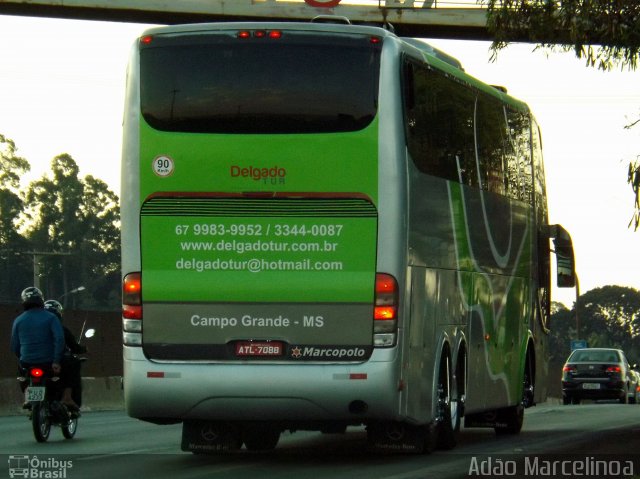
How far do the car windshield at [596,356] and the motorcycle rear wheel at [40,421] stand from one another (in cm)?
2806

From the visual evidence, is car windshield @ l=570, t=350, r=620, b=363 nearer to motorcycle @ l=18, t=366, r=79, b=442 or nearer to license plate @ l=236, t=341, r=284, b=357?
motorcycle @ l=18, t=366, r=79, b=442

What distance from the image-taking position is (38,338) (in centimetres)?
1822

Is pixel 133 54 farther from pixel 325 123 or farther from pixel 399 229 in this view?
pixel 399 229

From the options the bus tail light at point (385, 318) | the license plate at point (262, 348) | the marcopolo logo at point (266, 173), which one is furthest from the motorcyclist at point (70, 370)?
the bus tail light at point (385, 318)

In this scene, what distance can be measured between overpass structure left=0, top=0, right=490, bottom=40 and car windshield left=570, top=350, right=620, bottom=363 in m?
9.06

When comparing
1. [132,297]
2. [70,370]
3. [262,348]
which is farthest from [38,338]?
[262,348]

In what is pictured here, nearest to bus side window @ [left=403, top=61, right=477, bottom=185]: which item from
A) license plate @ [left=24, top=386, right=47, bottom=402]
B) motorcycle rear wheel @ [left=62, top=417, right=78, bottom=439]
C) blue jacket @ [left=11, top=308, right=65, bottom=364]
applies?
blue jacket @ [left=11, top=308, right=65, bottom=364]

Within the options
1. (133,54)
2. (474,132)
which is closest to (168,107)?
(133,54)

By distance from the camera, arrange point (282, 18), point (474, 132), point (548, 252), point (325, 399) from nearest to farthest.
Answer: point (325, 399)
point (474, 132)
point (548, 252)
point (282, 18)

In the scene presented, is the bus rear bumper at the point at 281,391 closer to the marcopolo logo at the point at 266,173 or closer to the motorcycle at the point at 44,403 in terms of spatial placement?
the marcopolo logo at the point at 266,173

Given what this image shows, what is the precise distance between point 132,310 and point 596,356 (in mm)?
32000

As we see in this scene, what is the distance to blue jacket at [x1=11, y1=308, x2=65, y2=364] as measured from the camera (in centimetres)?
1814

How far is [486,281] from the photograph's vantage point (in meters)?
17.8

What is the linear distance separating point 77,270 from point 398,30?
88503mm
